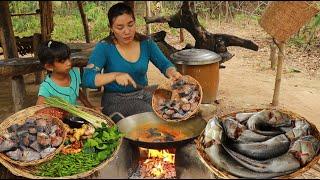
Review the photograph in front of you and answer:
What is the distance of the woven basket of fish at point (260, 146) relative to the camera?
9.10ft

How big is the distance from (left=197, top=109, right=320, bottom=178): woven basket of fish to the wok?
0.40 meters

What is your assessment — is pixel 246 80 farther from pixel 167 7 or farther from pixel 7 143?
pixel 7 143

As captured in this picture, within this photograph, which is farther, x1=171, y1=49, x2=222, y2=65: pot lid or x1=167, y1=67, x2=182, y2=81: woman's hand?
x1=171, y1=49, x2=222, y2=65: pot lid

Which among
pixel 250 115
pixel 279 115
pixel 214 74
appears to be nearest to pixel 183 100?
pixel 250 115

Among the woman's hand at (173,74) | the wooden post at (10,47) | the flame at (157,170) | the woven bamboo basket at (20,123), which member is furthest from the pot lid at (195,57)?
the woven bamboo basket at (20,123)

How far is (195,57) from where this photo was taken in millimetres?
6340

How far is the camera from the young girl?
3.87 meters

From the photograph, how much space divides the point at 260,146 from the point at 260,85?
18.6 ft

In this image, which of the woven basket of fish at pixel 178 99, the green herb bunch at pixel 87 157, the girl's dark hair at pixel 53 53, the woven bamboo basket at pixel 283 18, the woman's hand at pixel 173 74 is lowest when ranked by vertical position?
the green herb bunch at pixel 87 157

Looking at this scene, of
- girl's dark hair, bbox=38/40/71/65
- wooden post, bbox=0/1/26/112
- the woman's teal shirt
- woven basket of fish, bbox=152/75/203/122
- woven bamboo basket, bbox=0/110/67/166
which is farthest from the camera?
wooden post, bbox=0/1/26/112

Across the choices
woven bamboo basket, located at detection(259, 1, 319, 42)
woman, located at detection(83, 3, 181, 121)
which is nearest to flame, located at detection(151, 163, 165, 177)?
woman, located at detection(83, 3, 181, 121)

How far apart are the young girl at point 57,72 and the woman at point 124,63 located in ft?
0.67

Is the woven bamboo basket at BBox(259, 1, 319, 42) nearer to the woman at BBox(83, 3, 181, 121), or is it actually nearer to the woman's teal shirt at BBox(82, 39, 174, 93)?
the woman at BBox(83, 3, 181, 121)

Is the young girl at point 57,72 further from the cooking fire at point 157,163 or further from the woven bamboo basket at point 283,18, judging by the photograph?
the woven bamboo basket at point 283,18
